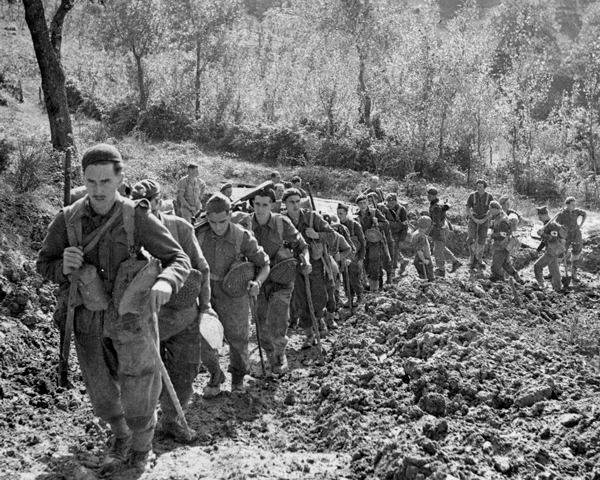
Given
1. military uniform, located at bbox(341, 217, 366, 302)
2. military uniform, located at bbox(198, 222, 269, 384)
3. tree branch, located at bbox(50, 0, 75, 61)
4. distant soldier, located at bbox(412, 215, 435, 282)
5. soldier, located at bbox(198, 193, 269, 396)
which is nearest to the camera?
soldier, located at bbox(198, 193, 269, 396)

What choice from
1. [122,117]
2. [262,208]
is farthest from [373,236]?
[122,117]

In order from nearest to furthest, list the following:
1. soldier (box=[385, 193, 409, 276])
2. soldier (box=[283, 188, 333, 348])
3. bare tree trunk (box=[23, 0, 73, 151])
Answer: soldier (box=[283, 188, 333, 348]) → bare tree trunk (box=[23, 0, 73, 151]) → soldier (box=[385, 193, 409, 276])

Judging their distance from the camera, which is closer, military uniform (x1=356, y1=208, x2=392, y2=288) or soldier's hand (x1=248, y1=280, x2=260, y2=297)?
soldier's hand (x1=248, y1=280, x2=260, y2=297)

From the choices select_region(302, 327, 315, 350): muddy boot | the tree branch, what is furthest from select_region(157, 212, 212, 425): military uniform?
the tree branch

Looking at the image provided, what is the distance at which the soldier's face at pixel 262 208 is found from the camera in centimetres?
804

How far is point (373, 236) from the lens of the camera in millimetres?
12812

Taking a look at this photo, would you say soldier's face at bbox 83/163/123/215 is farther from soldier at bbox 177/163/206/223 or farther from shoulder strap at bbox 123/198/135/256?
soldier at bbox 177/163/206/223

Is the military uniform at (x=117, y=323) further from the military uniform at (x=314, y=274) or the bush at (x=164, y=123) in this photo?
the bush at (x=164, y=123)

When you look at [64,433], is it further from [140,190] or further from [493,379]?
[493,379]

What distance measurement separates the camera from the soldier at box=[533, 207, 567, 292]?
14.0 metres

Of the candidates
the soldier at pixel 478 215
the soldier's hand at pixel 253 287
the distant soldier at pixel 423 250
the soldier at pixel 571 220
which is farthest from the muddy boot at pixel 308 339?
the soldier at pixel 571 220

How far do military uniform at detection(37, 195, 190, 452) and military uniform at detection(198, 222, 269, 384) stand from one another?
2.12m

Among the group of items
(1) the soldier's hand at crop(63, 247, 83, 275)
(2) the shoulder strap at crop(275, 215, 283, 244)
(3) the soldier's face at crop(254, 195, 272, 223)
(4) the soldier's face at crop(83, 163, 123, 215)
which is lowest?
(2) the shoulder strap at crop(275, 215, 283, 244)

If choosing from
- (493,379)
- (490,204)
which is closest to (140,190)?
(493,379)
